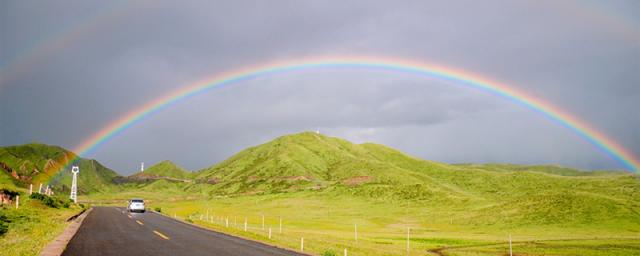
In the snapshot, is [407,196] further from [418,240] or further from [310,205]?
[418,240]

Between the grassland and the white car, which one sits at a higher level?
the white car

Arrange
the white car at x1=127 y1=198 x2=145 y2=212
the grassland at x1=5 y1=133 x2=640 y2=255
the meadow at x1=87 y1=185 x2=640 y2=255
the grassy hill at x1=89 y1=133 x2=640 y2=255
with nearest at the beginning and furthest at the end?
the meadow at x1=87 y1=185 x2=640 y2=255
the grassland at x1=5 y1=133 x2=640 y2=255
the grassy hill at x1=89 y1=133 x2=640 y2=255
the white car at x1=127 y1=198 x2=145 y2=212

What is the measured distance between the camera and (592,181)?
611 feet

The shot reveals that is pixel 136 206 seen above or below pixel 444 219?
above

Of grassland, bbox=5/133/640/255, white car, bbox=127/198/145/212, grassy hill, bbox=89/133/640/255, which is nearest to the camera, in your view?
grassland, bbox=5/133/640/255

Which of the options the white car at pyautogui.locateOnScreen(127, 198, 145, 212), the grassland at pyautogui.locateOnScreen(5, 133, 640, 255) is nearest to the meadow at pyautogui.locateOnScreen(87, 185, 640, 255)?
the grassland at pyautogui.locateOnScreen(5, 133, 640, 255)

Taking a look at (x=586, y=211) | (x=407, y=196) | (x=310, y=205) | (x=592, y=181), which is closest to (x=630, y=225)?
(x=586, y=211)

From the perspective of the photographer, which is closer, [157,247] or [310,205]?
[157,247]

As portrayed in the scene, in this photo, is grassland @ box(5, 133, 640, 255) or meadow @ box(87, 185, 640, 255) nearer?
meadow @ box(87, 185, 640, 255)

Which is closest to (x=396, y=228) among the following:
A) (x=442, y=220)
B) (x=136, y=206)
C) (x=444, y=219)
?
(x=442, y=220)

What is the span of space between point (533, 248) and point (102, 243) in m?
49.7

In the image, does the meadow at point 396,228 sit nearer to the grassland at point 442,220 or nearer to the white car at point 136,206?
the grassland at point 442,220

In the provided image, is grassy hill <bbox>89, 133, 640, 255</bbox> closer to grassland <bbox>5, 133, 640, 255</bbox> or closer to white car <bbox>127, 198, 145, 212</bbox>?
grassland <bbox>5, 133, 640, 255</bbox>

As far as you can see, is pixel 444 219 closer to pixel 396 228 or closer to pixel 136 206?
pixel 396 228
